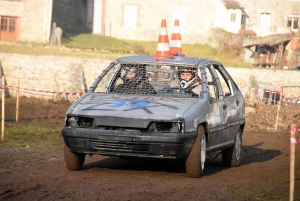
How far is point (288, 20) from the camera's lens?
182 ft

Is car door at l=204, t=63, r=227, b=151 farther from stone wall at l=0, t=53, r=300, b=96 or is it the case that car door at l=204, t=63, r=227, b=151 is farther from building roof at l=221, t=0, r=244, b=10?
building roof at l=221, t=0, r=244, b=10

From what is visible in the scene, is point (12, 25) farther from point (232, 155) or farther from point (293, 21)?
point (232, 155)

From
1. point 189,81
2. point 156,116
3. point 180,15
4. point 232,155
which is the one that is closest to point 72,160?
point 156,116

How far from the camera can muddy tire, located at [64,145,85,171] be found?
10844 mm

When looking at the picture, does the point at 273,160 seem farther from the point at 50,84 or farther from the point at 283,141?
the point at 50,84

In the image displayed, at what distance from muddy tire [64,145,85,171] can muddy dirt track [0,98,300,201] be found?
0.12 meters

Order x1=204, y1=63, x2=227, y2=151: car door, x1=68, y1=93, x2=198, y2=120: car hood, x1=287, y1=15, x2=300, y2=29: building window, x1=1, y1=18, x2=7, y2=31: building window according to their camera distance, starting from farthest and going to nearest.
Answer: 1. x1=287, y1=15, x2=300, y2=29: building window
2. x1=1, y1=18, x2=7, y2=31: building window
3. x1=204, y1=63, x2=227, y2=151: car door
4. x1=68, y1=93, x2=198, y2=120: car hood

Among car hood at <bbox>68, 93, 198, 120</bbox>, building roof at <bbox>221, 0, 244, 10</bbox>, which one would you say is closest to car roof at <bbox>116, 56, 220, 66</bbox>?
car hood at <bbox>68, 93, 198, 120</bbox>

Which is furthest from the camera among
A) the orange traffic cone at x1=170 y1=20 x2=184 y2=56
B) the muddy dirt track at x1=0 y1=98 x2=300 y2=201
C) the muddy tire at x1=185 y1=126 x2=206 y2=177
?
the orange traffic cone at x1=170 y1=20 x2=184 y2=56

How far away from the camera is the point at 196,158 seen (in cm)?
1048

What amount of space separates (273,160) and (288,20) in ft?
141

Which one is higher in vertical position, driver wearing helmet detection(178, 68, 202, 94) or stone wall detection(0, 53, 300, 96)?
driver wearing helmet detection(178, 68, 202, 94)


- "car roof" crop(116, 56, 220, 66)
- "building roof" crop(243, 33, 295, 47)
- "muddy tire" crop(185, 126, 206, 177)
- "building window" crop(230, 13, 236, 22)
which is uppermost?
"building window" crop(230, 13, 236, 22)

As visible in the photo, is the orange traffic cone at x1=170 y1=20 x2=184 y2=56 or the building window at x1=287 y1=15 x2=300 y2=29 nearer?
the orange traffic cone at x1=170 y1=20 x2=184 y2=56
